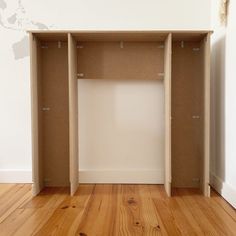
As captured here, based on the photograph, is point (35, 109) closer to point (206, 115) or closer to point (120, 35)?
point (120, 35)

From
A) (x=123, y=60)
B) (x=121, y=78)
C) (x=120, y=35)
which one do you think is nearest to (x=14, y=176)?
(x=121, y=78)

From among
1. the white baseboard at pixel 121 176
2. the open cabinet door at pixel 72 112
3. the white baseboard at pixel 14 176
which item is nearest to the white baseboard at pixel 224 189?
the white baseboard at pixel 121 176

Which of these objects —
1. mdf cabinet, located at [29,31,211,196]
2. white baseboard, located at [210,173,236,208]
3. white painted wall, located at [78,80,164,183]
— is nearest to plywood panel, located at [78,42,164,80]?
mdf cabinet, located at [29,31,211,196]

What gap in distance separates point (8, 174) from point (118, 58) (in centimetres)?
153

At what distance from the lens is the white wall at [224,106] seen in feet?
6.58

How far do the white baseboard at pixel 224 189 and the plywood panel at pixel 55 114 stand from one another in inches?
52.5

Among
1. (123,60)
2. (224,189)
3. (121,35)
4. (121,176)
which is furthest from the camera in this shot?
(121,176)

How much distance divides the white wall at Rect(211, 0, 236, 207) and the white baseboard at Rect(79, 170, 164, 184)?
0.54 metres

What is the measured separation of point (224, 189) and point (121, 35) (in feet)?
4.97

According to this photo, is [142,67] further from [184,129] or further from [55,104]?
[55,104]

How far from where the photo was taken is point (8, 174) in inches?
102

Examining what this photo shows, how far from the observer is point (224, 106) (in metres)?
2.16

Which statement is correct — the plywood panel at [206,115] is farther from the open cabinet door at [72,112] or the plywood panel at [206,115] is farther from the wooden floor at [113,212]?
the open cabinet door at [72,112]

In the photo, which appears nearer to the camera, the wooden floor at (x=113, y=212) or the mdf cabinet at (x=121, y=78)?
the wooden floor at (x=113, y=212)
